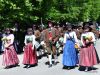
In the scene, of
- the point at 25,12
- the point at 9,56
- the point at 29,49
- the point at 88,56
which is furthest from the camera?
the point at 25,12

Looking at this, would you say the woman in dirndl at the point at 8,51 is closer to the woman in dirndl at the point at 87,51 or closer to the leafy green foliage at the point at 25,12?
the woman in dirndl at the point at 87,51

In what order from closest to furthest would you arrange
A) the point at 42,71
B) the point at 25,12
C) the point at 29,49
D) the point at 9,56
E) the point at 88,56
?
the point at 88,56, the point at 42,71, the point at 29,49, the point at 9,56, the point at 25,12

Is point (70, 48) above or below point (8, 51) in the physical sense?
above

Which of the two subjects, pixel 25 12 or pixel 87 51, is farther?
pixel 25 12

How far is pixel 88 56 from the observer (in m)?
12.4

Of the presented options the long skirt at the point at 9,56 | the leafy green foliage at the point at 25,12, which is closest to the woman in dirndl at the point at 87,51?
the long skirt at the point at 9,56

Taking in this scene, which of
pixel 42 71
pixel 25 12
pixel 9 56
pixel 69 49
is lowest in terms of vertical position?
pixel 42 71

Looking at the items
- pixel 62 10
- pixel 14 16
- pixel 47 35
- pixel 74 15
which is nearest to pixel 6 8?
pixel 14 16

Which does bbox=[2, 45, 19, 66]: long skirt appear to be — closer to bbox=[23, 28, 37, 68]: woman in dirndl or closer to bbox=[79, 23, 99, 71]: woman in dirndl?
bbox=[23, 28, 37, 68]: woman in dirndl

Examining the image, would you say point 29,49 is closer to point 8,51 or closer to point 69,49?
point 8,51

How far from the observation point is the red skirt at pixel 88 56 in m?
12.4

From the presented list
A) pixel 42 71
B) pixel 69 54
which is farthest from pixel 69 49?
pixel 42 71

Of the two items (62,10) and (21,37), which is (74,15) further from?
(21,37)

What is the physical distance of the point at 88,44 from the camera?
41.0ft
